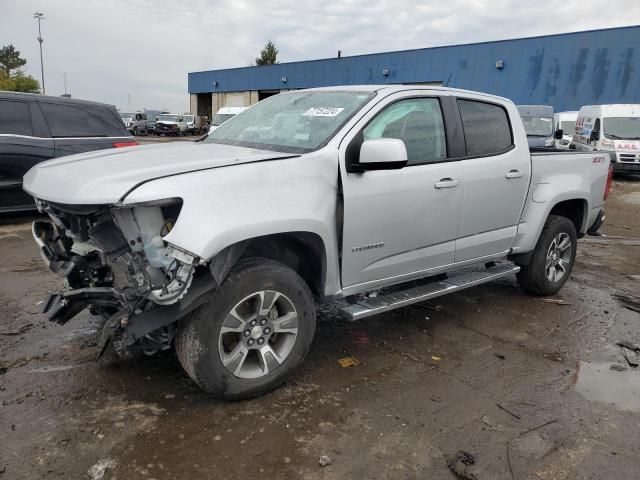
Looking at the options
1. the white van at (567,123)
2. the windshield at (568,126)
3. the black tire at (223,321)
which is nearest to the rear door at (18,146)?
the black tire at (223,321)

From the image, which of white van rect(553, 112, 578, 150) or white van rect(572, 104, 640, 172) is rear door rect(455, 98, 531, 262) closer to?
white van rect(572, 104, 640, 172)

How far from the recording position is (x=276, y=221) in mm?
2961

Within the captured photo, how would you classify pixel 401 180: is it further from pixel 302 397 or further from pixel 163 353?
pixel 163 353

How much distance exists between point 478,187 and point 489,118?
0.76 meters

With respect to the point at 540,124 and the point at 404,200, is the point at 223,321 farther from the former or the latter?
the point at 540,124

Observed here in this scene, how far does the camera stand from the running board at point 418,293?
3476 mm

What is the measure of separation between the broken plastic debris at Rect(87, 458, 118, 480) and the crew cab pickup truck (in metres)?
0.56

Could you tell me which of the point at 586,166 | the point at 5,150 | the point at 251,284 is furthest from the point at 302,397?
the point at 5,150

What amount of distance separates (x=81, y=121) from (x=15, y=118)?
0.85 m

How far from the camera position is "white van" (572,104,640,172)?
15.9 m

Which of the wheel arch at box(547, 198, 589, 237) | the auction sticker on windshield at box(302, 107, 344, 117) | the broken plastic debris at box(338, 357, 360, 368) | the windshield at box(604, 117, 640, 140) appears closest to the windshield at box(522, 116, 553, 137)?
the windshield at box(604, 117, 640, 140)

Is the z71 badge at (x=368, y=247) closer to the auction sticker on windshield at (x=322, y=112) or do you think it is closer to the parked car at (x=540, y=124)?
the auction sticker on windshield at (x=322, y=112)

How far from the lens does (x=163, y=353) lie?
376 centimetres

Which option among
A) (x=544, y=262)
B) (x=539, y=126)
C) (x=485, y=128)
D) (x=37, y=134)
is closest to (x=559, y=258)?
(x=544, y=262)
